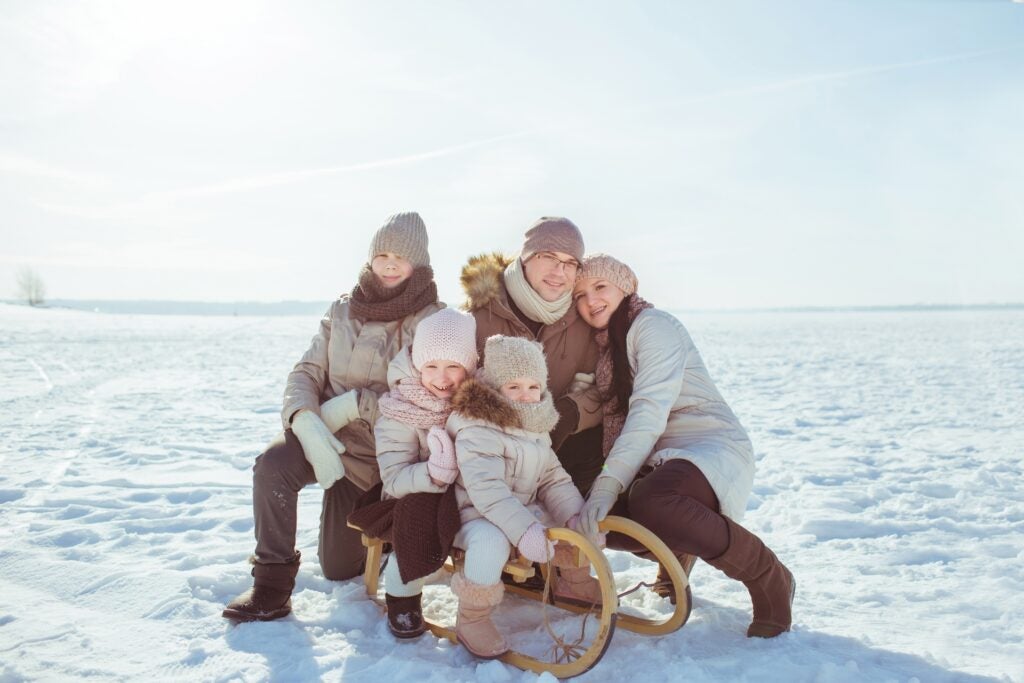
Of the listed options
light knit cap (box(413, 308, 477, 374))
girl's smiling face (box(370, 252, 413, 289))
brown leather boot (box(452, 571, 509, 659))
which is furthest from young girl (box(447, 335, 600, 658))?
girl's smiling face (box(370, 252, 413, 289))

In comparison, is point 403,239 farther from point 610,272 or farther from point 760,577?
point 760,577

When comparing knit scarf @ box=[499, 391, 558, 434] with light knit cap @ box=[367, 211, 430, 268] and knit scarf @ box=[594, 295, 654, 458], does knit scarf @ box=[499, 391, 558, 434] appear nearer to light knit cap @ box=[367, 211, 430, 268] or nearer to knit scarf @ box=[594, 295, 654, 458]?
knit scarf @ box=[594, 295, 654, 458]

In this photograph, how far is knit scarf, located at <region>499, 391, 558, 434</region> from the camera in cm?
279

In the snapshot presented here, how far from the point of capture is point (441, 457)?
2791 millimetres

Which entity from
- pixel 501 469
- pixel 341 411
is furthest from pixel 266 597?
pixel 501 469

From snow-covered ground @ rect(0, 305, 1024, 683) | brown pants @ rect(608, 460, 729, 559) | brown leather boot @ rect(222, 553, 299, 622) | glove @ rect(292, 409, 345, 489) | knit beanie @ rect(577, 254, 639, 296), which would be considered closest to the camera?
snow-covered ground @ rect(0, 305, 1024, 683)

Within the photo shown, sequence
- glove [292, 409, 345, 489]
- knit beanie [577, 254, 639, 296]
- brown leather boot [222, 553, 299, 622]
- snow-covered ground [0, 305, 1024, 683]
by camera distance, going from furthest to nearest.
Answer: knit beanie [577, 254, 639, 296], glove [292, 409, 345, 489], brown leather boot [222, 553, 299, 622], snow-covered ground [0, 305, 1024, 683]

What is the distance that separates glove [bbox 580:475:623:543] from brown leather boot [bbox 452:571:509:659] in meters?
0.38

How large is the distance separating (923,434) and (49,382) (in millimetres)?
11544

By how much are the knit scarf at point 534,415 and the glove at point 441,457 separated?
0.28m

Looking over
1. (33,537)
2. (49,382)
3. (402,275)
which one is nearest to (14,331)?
(49,382)

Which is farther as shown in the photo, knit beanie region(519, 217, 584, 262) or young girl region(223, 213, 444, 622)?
knit beanie region(519, 217, 584, 262)

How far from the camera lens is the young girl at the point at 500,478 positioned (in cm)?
263

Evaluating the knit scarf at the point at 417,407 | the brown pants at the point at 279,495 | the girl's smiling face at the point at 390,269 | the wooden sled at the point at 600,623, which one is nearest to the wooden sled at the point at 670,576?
the wooden sled at the point at 600,623
